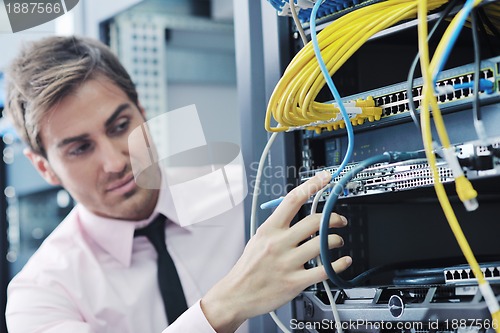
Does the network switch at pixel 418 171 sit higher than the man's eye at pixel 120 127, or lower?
lower

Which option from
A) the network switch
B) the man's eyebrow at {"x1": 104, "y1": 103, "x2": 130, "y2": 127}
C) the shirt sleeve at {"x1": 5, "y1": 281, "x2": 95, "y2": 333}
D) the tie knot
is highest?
the man's eyebrow at {"x1": 104, "y1": 103, "x2": 130, "y2": 127}

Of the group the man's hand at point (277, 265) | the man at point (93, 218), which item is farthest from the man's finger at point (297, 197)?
the man at point (93, 218)

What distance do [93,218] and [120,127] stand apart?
0.22 meters

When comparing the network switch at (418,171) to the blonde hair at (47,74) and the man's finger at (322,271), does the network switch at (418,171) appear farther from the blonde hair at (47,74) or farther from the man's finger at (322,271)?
the blonde hair at (47,74)

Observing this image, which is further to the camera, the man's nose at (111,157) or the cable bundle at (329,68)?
the man's nose at (111,157)

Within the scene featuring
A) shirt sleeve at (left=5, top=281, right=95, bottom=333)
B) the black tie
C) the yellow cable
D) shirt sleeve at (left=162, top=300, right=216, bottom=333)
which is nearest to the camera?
the yellow cable

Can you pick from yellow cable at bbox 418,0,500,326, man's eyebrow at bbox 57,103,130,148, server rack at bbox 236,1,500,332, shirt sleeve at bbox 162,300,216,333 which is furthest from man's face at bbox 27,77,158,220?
yellow cable at bbox 418,0,500,326

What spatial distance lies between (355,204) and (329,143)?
116 mm

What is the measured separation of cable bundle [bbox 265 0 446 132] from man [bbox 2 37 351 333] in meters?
0.60

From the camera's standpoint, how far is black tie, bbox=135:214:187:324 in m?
1.41

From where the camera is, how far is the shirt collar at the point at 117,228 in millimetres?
1466

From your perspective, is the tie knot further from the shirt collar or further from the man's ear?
the man's ear

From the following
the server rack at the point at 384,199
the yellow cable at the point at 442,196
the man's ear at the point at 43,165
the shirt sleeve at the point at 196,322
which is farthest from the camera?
the man's ear at the point at 43,165

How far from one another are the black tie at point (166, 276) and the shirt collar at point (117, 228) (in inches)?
1.0
